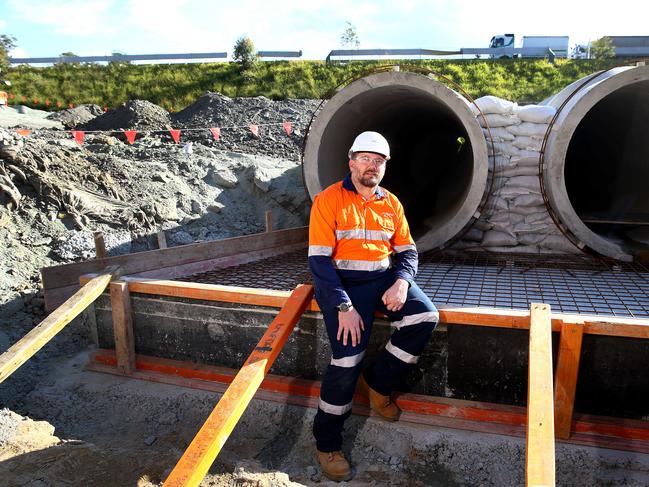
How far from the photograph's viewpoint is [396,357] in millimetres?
3012

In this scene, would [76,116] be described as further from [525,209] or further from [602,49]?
[602,49]

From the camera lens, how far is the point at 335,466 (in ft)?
9.41

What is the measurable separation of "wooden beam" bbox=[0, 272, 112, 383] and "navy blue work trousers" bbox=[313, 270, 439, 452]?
1746 mm

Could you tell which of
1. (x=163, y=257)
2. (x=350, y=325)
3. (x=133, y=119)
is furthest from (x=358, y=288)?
(x=133, y=119)

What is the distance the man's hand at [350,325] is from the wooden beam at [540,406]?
920 millimetres

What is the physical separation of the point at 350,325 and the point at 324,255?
429 mm

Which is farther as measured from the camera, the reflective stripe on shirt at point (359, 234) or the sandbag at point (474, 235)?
the sandbag at point (474, 235)

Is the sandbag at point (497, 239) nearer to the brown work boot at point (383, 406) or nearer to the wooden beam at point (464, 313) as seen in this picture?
the wooden beam at point (464, 313)

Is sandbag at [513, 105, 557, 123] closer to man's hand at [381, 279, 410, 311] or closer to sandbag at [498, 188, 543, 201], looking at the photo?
sandbag at [498, 188, 543, 201]

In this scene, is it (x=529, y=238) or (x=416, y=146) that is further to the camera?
(x=416, y=146)

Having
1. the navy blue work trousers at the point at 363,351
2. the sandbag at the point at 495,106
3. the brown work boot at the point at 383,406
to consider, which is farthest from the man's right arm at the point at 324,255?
the sandbag at the point at 495,106

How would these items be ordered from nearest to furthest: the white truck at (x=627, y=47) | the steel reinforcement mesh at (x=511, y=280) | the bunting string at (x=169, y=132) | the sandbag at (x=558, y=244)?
1. the steel reinforcement mesh at (x=511, y=280)
2. the sandbag at (x=558, y=244)
3. the bunting string at (x=169, y=132)
4. the white truck at (x=627, y=47)

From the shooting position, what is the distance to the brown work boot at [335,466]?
2861mm

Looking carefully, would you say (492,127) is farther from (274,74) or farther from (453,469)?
(274,74)
